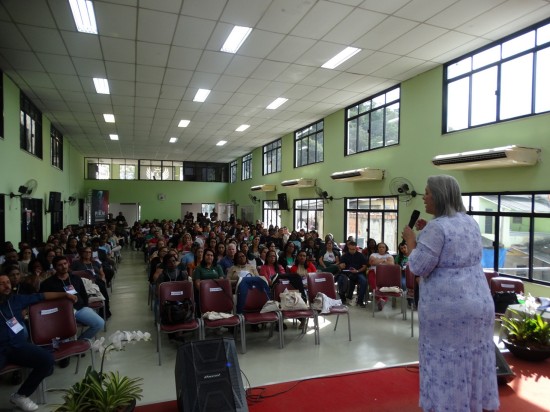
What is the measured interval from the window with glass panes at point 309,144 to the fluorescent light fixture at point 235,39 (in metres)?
5.68

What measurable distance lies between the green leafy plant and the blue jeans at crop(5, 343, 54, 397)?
14.9 ft

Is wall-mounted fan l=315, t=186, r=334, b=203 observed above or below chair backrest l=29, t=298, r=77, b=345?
above

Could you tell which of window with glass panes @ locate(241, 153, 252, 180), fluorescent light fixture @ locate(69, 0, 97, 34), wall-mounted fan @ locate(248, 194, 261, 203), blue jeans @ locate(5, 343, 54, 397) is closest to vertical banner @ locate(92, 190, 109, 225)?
window with glass panes @ locate(241, 153, 252, 180)

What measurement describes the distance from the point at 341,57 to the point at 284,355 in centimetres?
505

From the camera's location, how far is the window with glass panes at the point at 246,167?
Result: 18281mm

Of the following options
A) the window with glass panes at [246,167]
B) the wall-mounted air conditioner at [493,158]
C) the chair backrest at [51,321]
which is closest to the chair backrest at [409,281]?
the wall-mounted air conditioner at [493,158]

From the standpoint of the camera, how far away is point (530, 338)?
3.71 metres

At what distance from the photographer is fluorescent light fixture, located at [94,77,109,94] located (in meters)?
7.48

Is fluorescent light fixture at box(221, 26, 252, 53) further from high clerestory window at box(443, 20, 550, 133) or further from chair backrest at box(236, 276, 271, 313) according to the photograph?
high clerestory window at box(443, 20, 550, 133)

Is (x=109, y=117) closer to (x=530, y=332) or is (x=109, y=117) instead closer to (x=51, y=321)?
(x=51, y=321)

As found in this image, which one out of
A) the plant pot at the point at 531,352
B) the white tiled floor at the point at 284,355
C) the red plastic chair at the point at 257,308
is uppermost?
the red plastic chair at the point at 257,308

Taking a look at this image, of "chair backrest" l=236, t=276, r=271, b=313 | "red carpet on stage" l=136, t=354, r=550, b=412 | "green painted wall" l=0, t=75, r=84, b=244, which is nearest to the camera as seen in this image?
"red carpet on stage" l=136, t=354, r=550, b=412

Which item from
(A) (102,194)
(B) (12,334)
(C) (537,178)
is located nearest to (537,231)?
(C) (537,178)

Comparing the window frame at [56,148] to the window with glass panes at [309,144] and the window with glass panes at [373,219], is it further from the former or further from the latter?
the window with glass panes at [373,219]
